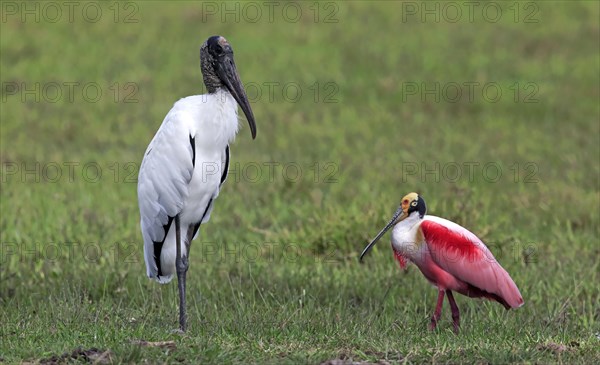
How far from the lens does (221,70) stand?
6695 millimetres

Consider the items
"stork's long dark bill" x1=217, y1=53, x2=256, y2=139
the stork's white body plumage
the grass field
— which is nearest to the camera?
the grass field

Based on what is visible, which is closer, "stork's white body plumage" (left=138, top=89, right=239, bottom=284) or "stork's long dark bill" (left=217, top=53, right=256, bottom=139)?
"stork's white body plumage" (left=138, top=89, right=239, bottom=284)

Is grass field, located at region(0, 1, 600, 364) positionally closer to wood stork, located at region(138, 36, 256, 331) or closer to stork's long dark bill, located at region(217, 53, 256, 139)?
wood stork, located at region(138, 36, 256, 331)

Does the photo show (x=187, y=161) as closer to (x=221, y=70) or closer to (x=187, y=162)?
(x=187, y=162)

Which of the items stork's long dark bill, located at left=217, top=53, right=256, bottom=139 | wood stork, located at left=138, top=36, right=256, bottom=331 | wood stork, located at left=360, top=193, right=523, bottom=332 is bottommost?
wood stork, located at left=360, top=193, right=523, bottom=332

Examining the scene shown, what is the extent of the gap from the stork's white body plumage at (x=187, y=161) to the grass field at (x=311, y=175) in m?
0.67

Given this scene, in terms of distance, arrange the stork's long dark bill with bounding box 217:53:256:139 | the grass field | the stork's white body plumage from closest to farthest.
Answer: the grass field
the stork's white body plumage
the stork's long dark bill with bounding box 217:53:256:139

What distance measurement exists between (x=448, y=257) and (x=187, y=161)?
65.1 inches

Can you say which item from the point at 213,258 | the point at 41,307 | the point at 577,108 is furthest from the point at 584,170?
the point at 41,307

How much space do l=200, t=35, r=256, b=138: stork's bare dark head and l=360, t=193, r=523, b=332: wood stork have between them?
111 cm

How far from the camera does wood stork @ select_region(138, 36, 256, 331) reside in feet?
21.2

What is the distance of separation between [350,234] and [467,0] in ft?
32.5

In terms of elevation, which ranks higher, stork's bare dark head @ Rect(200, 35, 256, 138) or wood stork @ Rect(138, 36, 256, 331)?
stork's bare dark head @ Rect(200, 35, 256, 138)

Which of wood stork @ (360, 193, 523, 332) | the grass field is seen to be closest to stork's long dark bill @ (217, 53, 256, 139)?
wood stork @ (360, 193, 523, 332)
